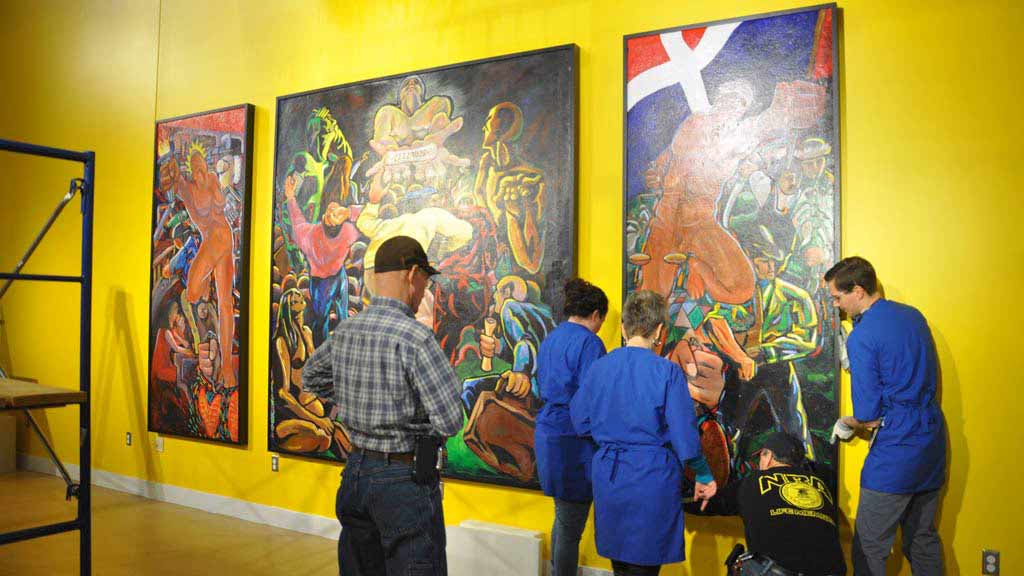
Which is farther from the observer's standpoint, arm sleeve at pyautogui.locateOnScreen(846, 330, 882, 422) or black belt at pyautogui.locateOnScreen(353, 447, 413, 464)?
arm sleeve at pyautogui.locateOnScreen(846, 330, 882, 422)

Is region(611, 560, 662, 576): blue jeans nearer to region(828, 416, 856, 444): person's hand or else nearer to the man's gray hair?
the man's gray hair

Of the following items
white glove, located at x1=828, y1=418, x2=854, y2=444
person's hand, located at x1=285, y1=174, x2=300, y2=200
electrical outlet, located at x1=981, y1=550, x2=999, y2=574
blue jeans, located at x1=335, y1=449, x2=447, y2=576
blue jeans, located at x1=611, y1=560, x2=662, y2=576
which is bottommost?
electrical outlet, located at x1=981, y1=550, x2=999, y2=574

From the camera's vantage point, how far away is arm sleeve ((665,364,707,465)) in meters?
3.05

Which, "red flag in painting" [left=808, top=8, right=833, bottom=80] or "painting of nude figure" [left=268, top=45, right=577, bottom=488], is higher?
"red flag in painting" [left=808, top=8, right=833, bottom=80]

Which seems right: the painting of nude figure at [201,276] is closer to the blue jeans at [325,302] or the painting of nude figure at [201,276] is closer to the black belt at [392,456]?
the blue jeans at [325,302]

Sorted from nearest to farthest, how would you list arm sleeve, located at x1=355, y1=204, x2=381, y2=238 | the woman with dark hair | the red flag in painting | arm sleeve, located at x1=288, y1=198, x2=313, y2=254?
the red flag in painting → arm sleeve, located at x1=355, y1=204, x2=381, y2=238 → the woman with dark hair → arm sleeve, located at x1=288, y1=198, x2=313, y2=254

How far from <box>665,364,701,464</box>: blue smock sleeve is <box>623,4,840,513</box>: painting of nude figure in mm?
1057

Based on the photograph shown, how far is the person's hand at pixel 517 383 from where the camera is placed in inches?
184

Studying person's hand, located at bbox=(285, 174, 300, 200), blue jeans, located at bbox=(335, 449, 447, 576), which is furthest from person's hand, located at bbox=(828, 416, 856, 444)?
person's hand, located at bbox=(285, 174, 300, 200)

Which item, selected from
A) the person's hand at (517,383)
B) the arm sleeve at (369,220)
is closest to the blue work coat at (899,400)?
the person's hand at (517,383)

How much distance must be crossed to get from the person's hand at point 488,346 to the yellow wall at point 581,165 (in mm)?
730

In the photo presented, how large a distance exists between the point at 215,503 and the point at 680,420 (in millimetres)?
4396

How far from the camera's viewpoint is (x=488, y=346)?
482cm

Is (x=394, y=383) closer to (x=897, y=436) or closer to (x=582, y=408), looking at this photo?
(x=582, y=408)
